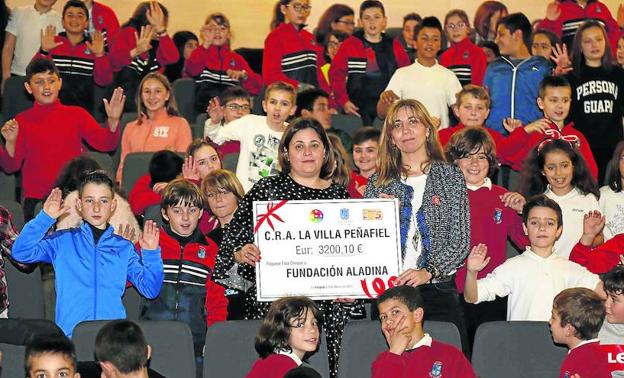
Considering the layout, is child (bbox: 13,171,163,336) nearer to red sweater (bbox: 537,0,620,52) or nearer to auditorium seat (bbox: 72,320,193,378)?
auditorium seat (bbox: 72,320,193,378)

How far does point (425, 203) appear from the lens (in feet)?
22.3

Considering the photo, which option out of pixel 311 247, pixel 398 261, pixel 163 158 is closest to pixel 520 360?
pixel 398 261

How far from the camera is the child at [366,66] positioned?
1138 centimetres

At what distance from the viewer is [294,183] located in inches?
265

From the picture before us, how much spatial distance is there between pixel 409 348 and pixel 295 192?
3.45 feet

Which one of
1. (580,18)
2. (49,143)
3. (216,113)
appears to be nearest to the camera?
(49,143)

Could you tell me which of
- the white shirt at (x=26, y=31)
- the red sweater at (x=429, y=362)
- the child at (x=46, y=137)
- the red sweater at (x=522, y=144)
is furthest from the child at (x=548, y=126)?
the white shirt at (x=26, y=31)

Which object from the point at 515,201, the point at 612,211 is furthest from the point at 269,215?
the point at 612,211

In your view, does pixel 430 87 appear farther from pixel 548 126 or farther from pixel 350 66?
pixel 548 126

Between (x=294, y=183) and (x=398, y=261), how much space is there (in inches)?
26.7

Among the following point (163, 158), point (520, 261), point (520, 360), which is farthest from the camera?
point (163, 158)

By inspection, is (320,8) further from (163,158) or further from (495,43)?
(163,158)

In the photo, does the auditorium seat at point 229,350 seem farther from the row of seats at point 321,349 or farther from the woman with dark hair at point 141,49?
the woman with dark hair at point 141,49

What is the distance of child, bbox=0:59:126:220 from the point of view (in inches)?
367
